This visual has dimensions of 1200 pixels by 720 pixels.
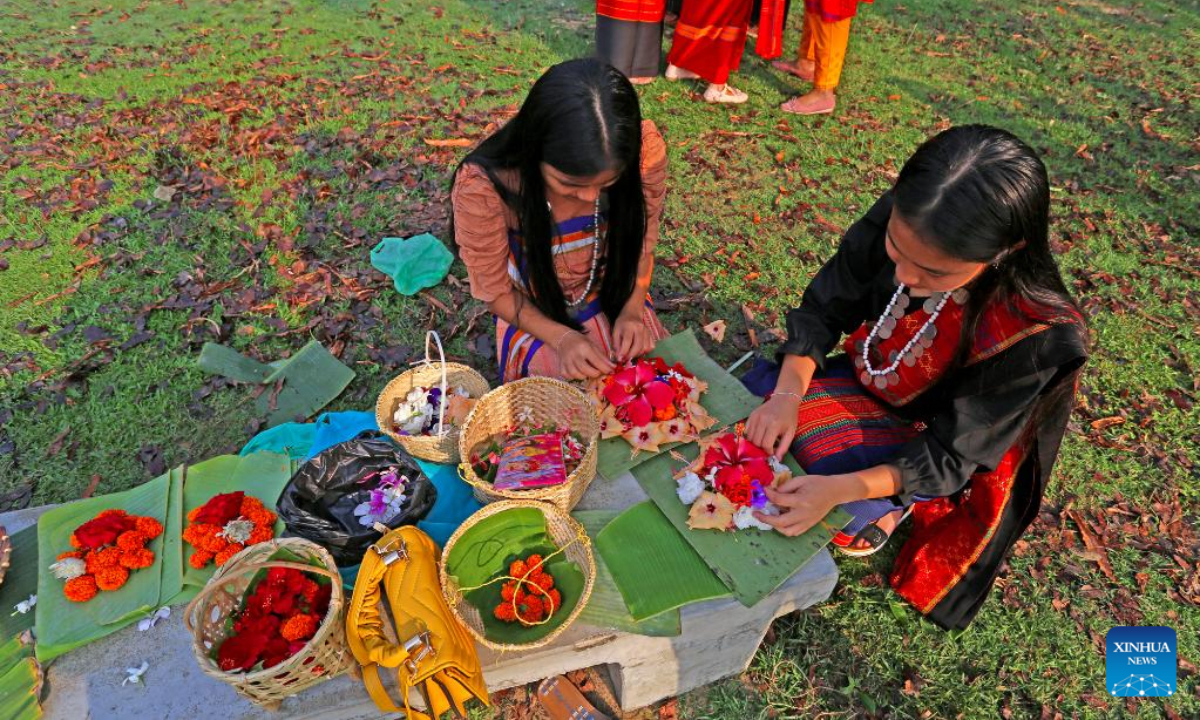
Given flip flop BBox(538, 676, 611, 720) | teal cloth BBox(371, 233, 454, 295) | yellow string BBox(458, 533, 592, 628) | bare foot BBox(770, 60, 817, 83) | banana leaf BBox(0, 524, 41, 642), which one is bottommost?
flip flop BBox(538, 676, 611, 720)

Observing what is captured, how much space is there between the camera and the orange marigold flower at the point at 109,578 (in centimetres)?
239

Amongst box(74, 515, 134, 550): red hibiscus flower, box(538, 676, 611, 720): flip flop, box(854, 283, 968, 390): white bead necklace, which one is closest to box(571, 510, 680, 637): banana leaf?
box(538, 676, 611, 720): flip flop

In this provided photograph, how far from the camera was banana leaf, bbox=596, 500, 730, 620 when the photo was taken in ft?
7.93

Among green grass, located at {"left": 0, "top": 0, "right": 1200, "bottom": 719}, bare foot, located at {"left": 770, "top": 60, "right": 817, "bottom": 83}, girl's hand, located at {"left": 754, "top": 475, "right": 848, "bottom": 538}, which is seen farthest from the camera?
bare foot, located at {"left": 770, "top": 60, "right": 817, "bottom": 83}

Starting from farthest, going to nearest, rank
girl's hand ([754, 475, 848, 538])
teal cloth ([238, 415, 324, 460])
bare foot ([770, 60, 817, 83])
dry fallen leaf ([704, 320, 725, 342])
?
bare foot ([770, 60, 817, 83]) < dry fallen leaf ([704, 320, 725, 342]) < teal cloth ([238, 415, 324, 460]) < girl's hand ([754, 475, 848, 538])

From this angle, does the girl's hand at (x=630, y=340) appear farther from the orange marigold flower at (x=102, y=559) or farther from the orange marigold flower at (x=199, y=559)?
the orange marigold flower at (x=102, y=559)

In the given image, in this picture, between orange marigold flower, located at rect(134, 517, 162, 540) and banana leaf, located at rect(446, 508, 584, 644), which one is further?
orange marigold flower, located at rect(134, 517, 162, 540)

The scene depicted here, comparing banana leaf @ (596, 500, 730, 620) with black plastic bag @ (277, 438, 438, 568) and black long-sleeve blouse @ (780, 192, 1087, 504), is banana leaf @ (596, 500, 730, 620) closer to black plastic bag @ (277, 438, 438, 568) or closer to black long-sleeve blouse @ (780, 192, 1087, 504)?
black plastic bag @ (277, 438, 438, 568)

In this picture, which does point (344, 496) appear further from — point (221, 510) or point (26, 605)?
point (26, 605)

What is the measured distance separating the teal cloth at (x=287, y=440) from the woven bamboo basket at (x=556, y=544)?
1.35 metres

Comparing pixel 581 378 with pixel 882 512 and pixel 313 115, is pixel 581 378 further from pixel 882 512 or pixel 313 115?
pixel 313 115

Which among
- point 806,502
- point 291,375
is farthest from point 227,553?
point 806,502

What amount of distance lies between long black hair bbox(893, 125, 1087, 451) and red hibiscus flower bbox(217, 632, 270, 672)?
2553 mm

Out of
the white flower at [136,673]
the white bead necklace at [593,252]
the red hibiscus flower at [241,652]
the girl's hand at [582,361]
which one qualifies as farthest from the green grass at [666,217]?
the red hibiscus flower at [241,652]
